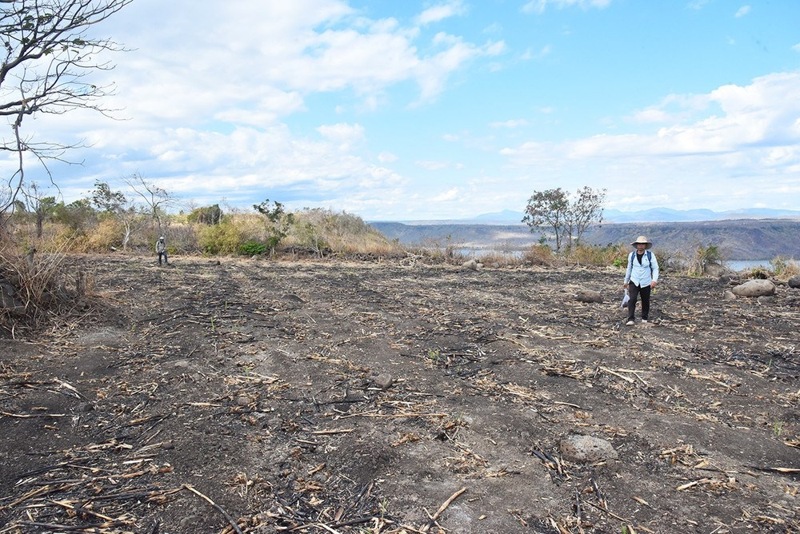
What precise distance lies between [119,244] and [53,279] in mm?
16539

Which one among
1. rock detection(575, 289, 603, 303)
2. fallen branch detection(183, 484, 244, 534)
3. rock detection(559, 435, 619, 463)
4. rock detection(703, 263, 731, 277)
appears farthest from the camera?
rock detection(703, 263, 731, 277)

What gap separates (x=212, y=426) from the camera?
148 inches

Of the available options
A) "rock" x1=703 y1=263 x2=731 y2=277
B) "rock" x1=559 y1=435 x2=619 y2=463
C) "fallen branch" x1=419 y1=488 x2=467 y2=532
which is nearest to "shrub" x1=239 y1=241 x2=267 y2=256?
"rock" x1=703 y1=263 x2=731 y2=277

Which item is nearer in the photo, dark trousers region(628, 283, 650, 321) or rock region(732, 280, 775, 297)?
dark trousers region(628, 283, 650, 321)

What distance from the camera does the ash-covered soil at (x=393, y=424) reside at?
2.73m

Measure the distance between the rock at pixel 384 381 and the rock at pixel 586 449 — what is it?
1722mm

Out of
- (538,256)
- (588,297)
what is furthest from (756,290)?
(538,256)

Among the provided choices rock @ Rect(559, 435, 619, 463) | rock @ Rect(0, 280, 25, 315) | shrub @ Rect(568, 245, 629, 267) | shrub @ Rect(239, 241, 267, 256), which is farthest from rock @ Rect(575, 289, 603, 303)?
shrub @ Rect(239, 241, 267, 256)

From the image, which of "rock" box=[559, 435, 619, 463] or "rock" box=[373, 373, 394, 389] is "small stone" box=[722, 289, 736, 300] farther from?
"rock" box=[373, 373, 394, 389]

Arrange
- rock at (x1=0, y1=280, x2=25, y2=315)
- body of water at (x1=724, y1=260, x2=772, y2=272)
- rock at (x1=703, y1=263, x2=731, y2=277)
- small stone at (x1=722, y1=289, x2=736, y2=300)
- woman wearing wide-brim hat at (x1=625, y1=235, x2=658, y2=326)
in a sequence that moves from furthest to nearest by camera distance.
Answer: rock at (x1=703, y1=263, x2=731, y2=277)
body of water at (x1=724, y1=260, x2=772, y2=272)
small stone at (x1=722, y1=289, x2=736, y2=300)
woman wearing wide-brim hat at (x1=625, y1=235, x2=658, y2=326)
rock at (x1=0, y1=280, x2=25, y2=315)

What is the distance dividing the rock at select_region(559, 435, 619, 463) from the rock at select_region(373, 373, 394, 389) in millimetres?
1722

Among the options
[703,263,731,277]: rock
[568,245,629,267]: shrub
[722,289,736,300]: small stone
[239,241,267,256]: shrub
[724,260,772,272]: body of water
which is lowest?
[722,289,736,300]: small stone

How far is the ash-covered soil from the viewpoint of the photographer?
273 cm

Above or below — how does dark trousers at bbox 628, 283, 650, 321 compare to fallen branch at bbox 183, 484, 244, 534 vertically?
above
